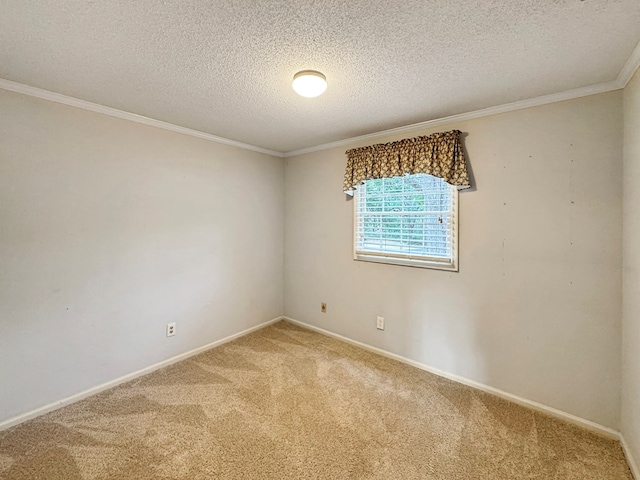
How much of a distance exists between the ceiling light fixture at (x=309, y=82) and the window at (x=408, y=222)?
4.53ft

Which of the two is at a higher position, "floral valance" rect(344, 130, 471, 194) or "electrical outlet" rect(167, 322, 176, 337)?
"floral valance" rect(344, 130, 471, 194)

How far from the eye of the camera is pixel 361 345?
312 cm

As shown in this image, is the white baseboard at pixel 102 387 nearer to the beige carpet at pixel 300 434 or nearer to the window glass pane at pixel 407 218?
the beige carpet at pixel 300 434

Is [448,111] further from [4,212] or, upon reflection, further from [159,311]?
[4,212]

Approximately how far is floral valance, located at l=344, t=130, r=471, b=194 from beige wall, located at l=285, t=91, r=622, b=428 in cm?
14

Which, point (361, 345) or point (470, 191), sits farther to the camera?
point (361, 345)

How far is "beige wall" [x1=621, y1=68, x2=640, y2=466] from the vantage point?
1.58 metres

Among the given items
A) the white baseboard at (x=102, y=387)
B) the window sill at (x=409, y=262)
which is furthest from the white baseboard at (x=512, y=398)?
the white baseboard at (x=102, y=387)

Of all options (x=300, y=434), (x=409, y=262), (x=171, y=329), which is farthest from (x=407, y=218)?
(x=171, y=329)

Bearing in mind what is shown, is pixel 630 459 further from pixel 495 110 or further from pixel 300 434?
pixel 495 110

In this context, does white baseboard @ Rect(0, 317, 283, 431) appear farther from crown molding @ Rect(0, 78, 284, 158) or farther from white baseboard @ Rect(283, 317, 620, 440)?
crown molding @ Rect(0, 78, 284, 158)

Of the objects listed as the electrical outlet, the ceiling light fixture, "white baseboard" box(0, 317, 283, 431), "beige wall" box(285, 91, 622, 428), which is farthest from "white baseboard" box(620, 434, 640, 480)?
the electrical outlet

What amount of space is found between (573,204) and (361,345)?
2.27 metres

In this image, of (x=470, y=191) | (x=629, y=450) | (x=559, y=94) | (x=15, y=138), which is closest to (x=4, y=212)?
(x=15, y=138)
